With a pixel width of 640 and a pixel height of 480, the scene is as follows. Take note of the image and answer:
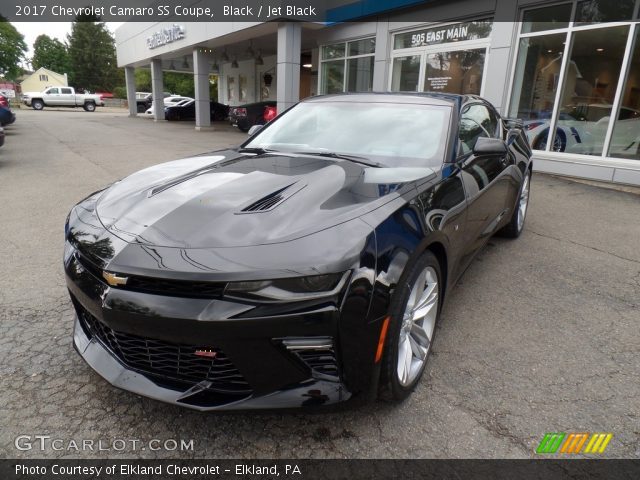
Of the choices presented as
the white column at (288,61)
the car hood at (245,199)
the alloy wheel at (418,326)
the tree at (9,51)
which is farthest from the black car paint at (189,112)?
the tree at (9,51)

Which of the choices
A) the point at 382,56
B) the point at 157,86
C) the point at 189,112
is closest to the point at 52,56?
the point at 189,112

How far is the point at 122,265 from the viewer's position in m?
1.76

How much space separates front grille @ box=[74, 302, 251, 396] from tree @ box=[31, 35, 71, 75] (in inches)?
3519

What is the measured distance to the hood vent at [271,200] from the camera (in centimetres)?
206

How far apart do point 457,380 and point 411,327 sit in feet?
1.55

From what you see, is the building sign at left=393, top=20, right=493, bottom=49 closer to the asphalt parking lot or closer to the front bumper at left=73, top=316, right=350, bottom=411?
the asphalt parking lot

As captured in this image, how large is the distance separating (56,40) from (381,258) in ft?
341

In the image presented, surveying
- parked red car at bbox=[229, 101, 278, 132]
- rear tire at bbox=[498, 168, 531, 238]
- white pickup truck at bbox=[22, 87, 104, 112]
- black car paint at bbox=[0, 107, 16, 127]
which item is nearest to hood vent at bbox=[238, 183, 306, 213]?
rear tire at bbox=[498, 168, 531, 238]

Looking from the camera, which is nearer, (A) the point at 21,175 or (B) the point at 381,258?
(B) the point at 381,258

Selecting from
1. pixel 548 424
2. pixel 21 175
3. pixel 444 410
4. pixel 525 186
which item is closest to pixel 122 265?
pixel 444 410

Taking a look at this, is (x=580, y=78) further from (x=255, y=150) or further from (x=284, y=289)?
(x=284, y=289)

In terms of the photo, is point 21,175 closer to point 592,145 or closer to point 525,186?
point 525,186

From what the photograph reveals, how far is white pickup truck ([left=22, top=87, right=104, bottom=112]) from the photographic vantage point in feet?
128

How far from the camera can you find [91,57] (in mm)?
68625
